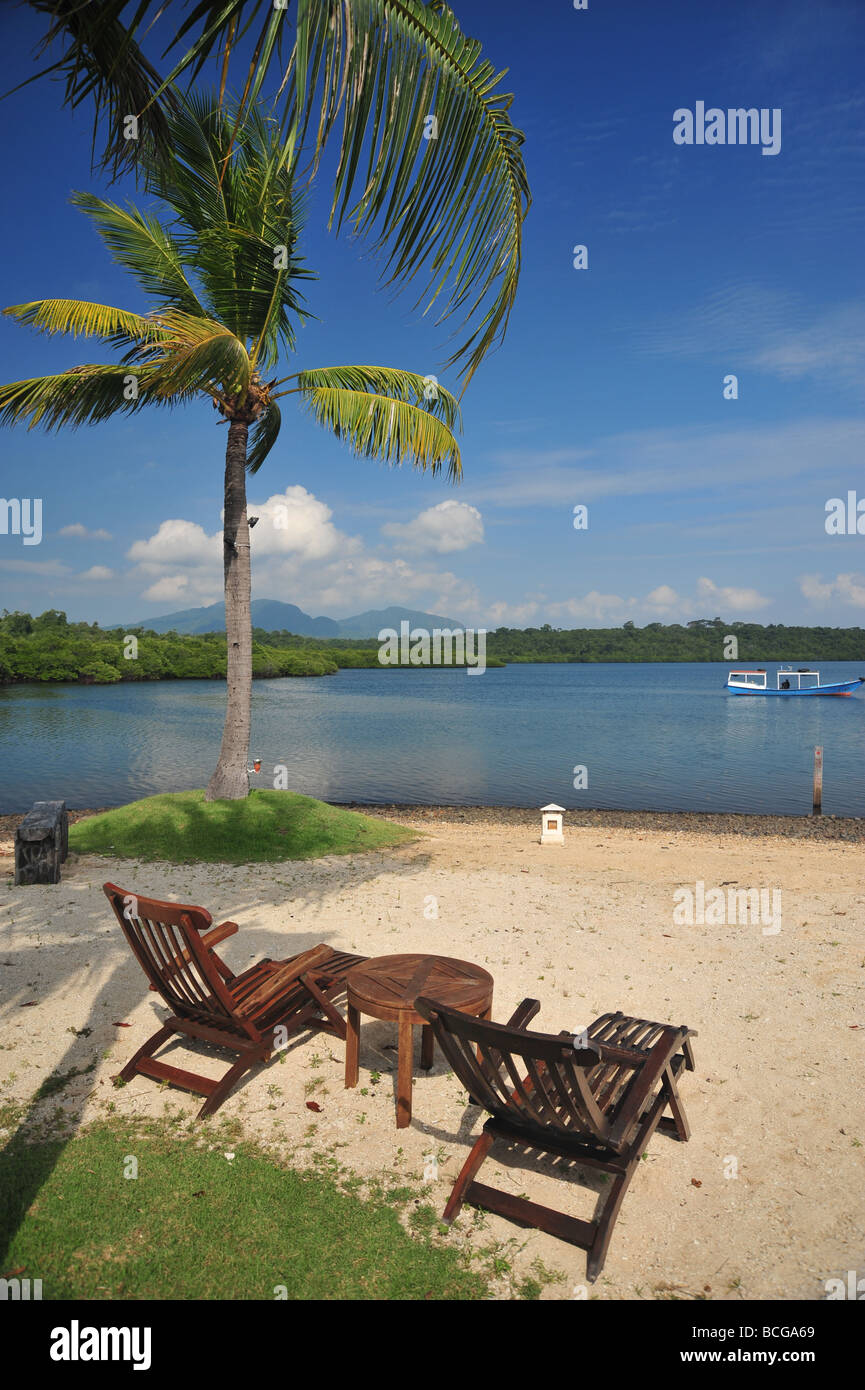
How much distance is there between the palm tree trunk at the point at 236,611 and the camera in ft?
41.0

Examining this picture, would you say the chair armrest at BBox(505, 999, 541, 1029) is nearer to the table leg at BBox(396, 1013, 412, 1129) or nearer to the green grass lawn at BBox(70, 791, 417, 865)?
the table leg at BBox(396, 1013, 412, 1129)

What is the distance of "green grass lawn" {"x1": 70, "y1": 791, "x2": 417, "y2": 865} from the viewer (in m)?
11.3

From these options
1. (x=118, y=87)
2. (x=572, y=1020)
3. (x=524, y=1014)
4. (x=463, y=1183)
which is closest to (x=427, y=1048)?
(x=524, y=1014)

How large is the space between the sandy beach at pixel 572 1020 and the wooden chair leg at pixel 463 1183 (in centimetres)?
10

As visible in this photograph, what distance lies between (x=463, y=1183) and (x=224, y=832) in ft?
28.6

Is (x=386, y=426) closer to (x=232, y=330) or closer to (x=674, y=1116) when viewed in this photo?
(x=232, y=330)

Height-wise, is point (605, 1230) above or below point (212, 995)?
below

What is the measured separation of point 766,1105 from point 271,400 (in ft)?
36.6

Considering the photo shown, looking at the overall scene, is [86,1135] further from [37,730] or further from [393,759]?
[37,730]

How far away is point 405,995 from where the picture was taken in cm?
443

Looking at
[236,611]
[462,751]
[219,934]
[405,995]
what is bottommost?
[462,751]

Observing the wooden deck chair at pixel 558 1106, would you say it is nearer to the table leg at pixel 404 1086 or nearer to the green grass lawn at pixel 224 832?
the table leg at pixel 404 1086
